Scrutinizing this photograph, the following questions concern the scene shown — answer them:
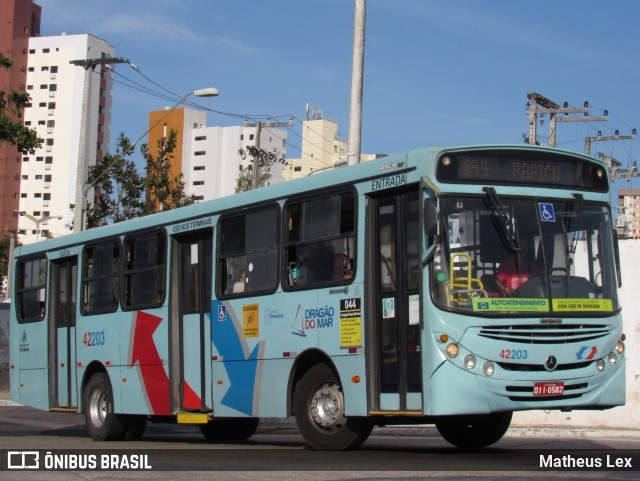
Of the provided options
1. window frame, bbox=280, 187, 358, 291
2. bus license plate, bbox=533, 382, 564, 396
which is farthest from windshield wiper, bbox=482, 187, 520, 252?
window frame, bbox=280, 187, 358, 291

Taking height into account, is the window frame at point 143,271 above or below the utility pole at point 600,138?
below

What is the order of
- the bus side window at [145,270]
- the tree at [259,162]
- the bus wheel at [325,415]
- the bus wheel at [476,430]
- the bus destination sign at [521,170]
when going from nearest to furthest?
the bus destination sign at [521,170], the bus wheel at [325,415], the bus wheel at [476,430], the bus side window at [145,270], the tree at [259,162]

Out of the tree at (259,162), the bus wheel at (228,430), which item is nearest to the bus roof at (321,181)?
the bus wheel at (228,430)

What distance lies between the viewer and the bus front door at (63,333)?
18.3 metres

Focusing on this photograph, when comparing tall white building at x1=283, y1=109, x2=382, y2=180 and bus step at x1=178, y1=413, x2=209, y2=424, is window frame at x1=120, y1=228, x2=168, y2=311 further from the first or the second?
tall white building at x1=283, y1=109, x2=382, y2=180

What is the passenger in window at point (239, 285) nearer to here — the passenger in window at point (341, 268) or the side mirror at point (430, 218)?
the passenger in window at point (341, 268)

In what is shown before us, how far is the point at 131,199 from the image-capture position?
123ft

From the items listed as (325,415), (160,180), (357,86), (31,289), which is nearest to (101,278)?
(31,289)

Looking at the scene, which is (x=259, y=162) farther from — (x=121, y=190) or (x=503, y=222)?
(x=503, y=222)

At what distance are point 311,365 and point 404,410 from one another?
186 centimetres

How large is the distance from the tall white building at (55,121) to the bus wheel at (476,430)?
104459 mm

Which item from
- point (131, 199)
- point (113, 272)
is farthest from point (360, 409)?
point (131, 199)

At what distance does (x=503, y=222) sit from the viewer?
11.3 meters

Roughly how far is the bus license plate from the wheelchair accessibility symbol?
1729 mm
